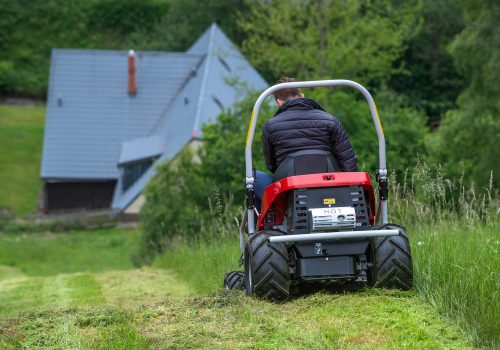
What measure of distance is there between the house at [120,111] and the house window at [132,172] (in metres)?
0.05

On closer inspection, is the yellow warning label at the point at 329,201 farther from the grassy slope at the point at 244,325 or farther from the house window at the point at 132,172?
the house window at the point at 132,172

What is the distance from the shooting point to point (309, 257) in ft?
30.3

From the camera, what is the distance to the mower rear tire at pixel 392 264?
916cm

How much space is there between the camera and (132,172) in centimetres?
5369

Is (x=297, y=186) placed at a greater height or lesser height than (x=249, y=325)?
greater

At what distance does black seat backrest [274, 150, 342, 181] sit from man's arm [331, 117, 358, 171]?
0.09 m

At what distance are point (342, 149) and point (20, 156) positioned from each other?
58131 mm

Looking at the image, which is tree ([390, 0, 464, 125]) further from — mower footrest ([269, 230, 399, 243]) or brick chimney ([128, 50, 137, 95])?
mower footrest ([269, 230, 399, 243])

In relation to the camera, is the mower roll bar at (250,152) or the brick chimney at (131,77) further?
the brick chimney at (131,77)

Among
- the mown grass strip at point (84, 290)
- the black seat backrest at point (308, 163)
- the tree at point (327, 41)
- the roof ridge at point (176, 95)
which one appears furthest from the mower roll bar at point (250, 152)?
the roof ridge at point (176, 95)

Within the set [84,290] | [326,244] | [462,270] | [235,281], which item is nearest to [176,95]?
[84,290]

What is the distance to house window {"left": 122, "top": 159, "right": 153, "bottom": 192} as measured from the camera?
5328cm

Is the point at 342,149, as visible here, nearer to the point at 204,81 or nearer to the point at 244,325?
the point at 244,325

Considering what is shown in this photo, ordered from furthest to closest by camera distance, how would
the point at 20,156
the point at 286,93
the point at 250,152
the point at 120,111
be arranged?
the point at 20,156 → the point at 120,111 → the point at 286,93 → the point at 250,152
